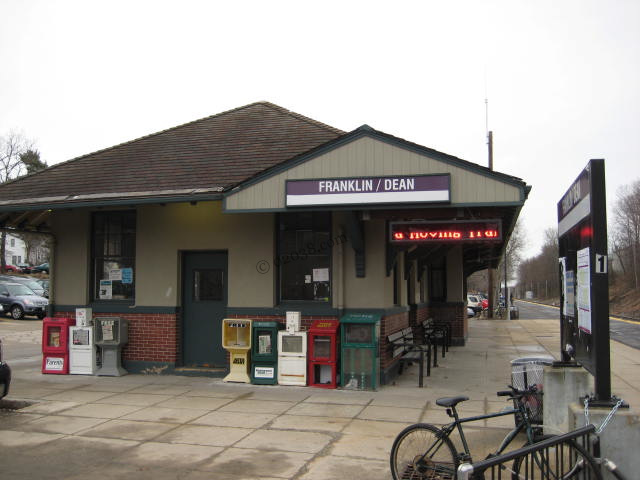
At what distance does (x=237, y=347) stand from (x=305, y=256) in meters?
2.09

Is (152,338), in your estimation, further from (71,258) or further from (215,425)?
(215,425)

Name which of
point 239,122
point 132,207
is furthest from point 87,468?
point 239,122

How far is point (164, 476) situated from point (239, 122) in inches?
389

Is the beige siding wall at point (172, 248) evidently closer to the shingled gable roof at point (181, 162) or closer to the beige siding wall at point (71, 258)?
the beige siding wall at point (71, 258)

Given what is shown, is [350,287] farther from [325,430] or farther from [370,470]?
[370,470]

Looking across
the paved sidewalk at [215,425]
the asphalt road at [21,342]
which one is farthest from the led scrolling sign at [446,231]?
the asphalt road at [21,342]

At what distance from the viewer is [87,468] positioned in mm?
6043

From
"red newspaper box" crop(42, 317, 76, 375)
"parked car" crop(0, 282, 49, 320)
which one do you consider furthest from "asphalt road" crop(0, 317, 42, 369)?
"red newspaper box" crop(42, 317, 76, 375)

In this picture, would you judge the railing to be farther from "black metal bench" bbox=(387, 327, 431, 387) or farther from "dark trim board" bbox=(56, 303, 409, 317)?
"dark trim board" bbox=(56, 303, 409, 317)

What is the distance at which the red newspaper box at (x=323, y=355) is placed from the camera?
10109 mm

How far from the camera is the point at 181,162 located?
1222 centimetres

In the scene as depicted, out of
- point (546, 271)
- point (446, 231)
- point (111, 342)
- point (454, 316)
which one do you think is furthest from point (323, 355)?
Result: point (546, 271)

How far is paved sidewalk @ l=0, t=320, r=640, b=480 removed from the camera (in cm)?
606

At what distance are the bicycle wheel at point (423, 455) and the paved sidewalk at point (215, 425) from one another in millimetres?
546
